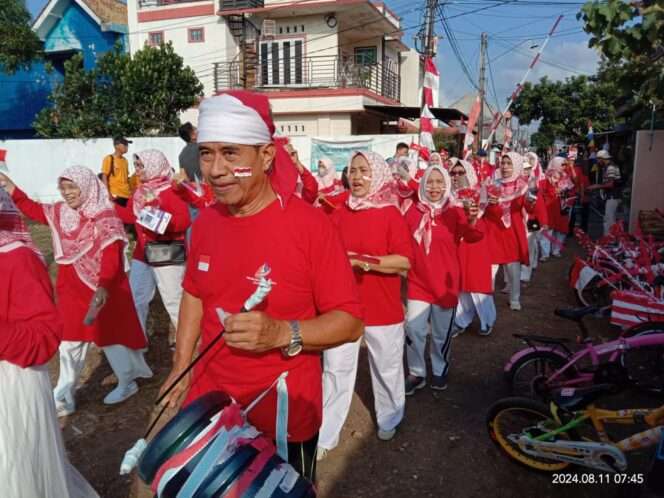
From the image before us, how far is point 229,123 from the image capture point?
174 centimetres

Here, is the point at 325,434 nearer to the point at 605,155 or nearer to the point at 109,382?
the point at 109,382

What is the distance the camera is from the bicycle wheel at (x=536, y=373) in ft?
12.2

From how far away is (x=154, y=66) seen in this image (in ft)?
57.3

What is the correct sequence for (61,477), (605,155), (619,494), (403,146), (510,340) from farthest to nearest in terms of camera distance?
1. (605,155)
2. (403,146)
3. (510,340)
4. (619,494)
5. (61,477)

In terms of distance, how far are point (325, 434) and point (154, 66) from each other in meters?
16.6

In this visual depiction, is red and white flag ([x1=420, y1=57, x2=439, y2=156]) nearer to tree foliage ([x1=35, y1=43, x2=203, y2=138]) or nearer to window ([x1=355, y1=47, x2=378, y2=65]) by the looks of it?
tree foliage ([x1=35, y1=43, x2=203, y2=138])

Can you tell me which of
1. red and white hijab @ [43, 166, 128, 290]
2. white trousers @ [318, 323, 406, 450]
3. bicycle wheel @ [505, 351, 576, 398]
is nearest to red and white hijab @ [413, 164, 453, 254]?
white trousers @ [318, 323, 406, 450]

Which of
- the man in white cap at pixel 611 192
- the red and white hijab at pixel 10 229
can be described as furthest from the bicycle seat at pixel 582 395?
the man in white cap at pixel 611 192

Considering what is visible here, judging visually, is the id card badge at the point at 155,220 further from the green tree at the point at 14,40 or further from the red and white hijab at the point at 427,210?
the green tree at the point at 14,40

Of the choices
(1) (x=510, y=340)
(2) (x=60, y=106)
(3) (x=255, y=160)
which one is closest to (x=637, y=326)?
(1) (x=510, y=340)

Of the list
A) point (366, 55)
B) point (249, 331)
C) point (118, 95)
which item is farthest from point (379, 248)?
point (366, 55)

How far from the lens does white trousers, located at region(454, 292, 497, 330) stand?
579 cm

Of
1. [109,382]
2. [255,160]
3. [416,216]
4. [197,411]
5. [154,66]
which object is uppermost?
[154,66]

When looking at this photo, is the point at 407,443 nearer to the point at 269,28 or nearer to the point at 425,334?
the point at 425,334
